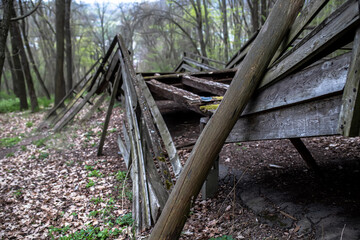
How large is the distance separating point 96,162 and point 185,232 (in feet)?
13.7

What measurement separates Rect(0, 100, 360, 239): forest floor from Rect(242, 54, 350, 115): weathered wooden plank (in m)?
1.49

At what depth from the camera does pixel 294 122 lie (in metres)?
2.52

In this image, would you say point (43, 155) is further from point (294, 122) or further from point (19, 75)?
point (19, 75)

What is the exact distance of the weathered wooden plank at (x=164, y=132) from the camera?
3.52 m

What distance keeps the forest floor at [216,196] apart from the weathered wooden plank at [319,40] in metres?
1.81

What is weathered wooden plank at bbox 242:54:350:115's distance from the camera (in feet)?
6.27

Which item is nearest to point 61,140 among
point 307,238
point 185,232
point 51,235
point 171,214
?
point 51,235

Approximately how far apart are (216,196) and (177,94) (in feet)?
6.06

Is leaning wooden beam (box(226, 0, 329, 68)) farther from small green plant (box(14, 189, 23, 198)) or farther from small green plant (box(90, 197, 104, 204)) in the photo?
small green plant (box(14, 189, 23, 198))

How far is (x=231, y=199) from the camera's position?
410 centimetres

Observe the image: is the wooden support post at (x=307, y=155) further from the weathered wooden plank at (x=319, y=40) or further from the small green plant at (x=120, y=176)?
the small green plant at (x=120, y=176)

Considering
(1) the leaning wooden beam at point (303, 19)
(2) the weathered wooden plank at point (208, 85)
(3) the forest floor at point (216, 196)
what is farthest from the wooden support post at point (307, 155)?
(1) the leaning wooden beam at point (303, 19)

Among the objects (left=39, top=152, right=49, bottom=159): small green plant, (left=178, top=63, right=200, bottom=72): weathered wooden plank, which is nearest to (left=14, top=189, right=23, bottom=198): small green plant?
(left=39, top=152, right=49, bottom=159): small green plant

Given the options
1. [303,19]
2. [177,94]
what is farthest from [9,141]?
[303,19]
